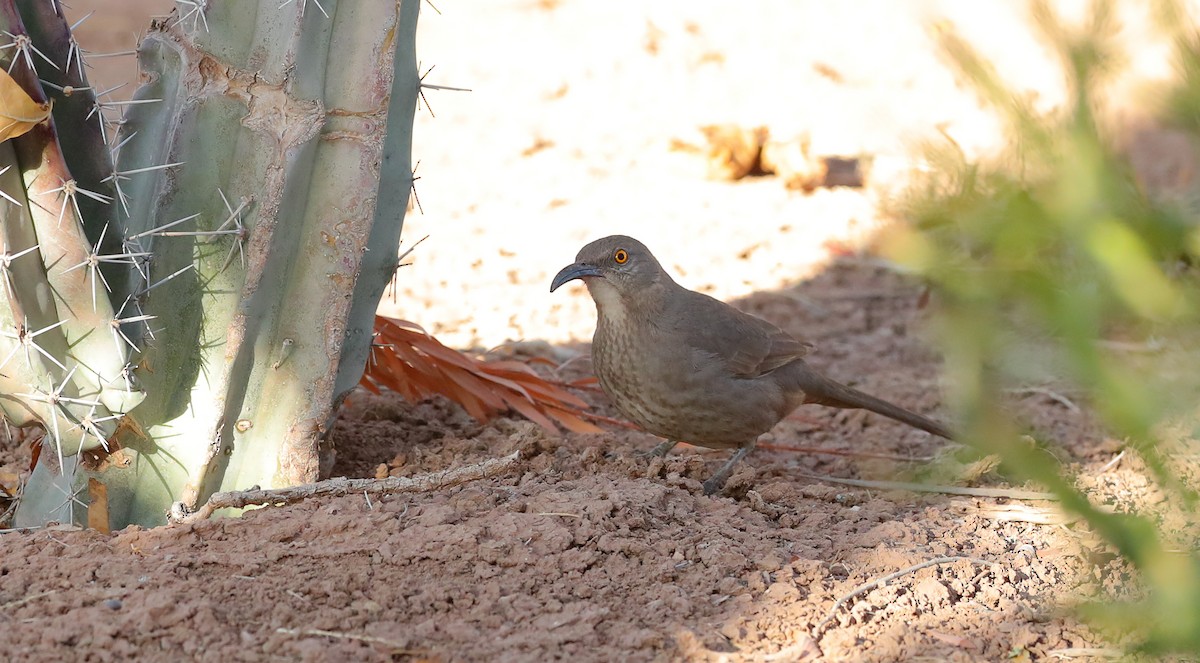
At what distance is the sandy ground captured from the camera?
256 centimetres

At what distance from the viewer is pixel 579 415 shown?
177 inches

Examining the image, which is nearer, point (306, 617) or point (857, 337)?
point (306, 617)

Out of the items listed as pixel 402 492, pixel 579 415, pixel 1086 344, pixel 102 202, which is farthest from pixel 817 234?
pixel 1086 344

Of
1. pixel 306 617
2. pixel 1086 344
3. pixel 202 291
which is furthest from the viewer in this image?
pixel 202 291

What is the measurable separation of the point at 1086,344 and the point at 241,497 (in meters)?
2.32

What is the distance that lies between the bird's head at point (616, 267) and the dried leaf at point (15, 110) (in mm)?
1984

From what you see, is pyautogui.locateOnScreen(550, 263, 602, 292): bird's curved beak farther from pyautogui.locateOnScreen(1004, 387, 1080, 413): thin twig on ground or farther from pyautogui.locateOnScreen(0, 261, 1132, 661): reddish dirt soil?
pyautogui.locateOnScreen(1004, 387, 1080, 413): thin twig on ground

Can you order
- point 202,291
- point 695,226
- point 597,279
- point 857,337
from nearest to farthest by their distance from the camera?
point 202,291 → point 597,279 → point 857,337 → point 695,226

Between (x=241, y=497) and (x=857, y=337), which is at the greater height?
(x=857, y=337)

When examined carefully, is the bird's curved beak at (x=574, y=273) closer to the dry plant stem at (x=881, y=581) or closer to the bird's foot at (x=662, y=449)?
the bird's foot at (x=662, y=449)

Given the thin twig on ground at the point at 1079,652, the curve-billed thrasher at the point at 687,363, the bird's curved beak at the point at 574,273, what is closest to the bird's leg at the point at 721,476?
the curve-billed thrasher at the point at 687,363

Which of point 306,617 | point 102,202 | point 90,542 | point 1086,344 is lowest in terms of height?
point 306,617

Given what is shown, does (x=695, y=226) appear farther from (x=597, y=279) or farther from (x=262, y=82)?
(x=262, y=82)

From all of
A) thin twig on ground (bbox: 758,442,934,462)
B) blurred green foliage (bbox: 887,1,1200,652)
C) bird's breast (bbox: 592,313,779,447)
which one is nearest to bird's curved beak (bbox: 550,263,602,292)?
bird's breast (bbox: 592,313,779,447)
